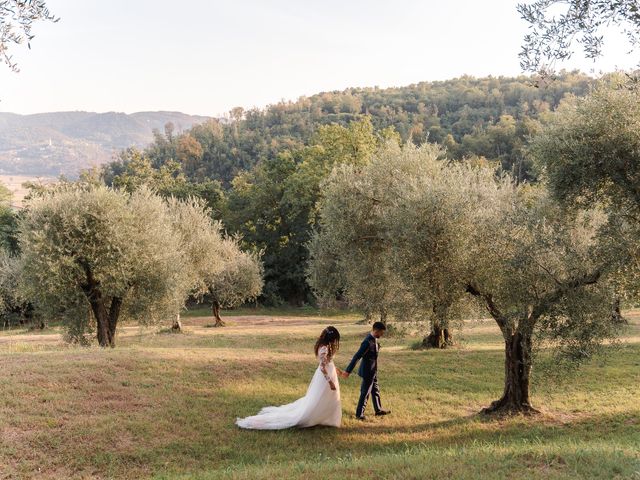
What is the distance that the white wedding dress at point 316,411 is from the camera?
1366cm

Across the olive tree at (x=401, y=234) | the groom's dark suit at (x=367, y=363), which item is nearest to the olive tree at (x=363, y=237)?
the olive tree at (x=401, y=234)

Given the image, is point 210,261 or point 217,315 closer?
point 210,261

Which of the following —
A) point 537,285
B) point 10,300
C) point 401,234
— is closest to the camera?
point 537,285

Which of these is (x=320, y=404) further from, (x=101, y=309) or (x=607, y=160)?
(x=101, y=309)

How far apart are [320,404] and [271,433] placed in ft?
5.10

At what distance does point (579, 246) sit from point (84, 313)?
80.3 ft

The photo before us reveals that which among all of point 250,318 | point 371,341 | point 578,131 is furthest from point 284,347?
point 250,318

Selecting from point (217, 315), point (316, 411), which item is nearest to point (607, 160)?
point (316, 411)

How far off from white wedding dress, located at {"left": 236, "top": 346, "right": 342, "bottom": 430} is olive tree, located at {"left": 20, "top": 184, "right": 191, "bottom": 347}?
15309mm

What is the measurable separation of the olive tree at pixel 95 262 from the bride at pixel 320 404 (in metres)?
15.4

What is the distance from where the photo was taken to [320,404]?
45.4 feet

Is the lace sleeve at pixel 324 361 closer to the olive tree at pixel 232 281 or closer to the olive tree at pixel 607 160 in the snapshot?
the olive tree at pixel 607 160

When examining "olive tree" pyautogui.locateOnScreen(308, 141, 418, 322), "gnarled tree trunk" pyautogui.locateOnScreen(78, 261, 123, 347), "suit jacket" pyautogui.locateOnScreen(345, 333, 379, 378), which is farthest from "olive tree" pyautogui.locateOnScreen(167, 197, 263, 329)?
"suit jacket" pyautogui.locateOnScreen(345, 333, 379, 378)

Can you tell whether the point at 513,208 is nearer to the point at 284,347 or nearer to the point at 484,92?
the point at 284,347
